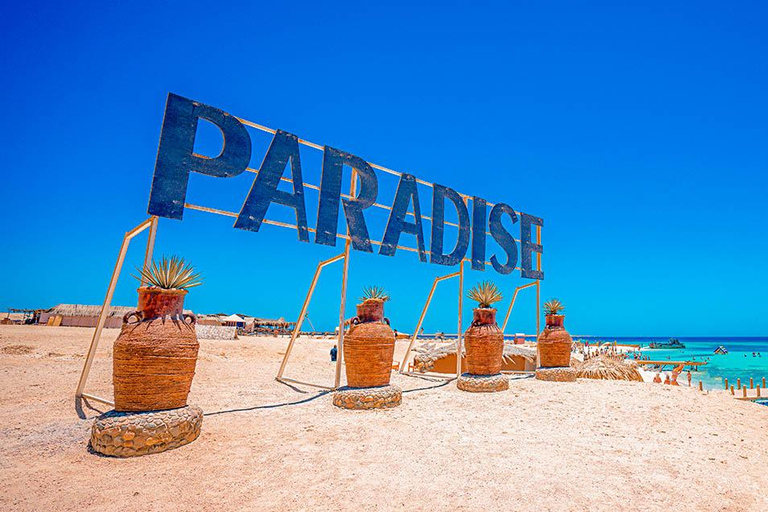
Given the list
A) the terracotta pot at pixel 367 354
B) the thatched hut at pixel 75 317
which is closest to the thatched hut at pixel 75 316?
the thatched hut at pixel 75 317

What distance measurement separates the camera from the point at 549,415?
8250mm

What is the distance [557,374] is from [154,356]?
11.8 meters

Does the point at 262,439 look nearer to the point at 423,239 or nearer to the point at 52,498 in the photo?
the point at 52,498

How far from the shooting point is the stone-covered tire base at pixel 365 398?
8203 mm

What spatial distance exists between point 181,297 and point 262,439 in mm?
2610

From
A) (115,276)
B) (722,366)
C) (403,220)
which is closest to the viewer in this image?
(115,276)

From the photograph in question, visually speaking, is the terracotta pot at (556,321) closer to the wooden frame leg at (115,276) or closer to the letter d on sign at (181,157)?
the letter d on sign at (181,157)

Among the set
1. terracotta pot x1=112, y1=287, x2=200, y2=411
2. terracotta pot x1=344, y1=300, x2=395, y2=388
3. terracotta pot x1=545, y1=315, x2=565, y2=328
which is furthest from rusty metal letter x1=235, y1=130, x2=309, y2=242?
terracotta pot x1=545, y1=315, x2=565, y2=328

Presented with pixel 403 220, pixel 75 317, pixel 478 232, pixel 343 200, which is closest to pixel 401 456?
pixel 343 200

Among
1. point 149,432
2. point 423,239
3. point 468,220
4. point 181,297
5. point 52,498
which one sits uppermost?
point 468,220

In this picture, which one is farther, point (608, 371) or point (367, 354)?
point (608, 371)

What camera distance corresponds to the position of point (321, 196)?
10.3 m

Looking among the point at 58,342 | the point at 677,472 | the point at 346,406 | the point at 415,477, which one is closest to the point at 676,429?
the point at 677,472

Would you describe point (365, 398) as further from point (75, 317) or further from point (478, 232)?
point (75, 317)
